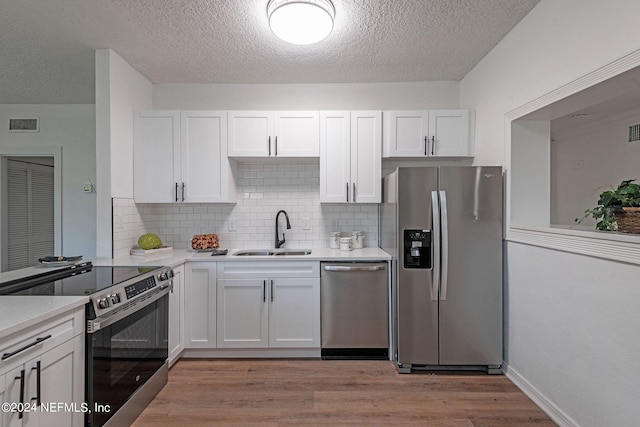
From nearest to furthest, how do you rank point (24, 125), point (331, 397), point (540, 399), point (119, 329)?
point (119, 329) < point (540, 399) < point (331, 397) < point (24, 125)

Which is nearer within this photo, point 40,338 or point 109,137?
point 40,338

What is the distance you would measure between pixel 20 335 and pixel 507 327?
3.01 meters

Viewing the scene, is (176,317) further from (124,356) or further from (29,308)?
(29,308)

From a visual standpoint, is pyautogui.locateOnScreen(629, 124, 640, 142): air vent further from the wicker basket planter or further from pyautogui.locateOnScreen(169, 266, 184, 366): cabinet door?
pyautogui.locateOnScreen(169, 266, 184, 366): cabinet door

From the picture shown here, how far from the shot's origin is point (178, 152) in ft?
10.2

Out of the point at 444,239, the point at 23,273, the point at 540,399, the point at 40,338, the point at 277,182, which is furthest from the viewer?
the point at 277,182

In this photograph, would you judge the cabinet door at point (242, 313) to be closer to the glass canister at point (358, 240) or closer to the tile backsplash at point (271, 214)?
the tile backsplash at point (271, 214)

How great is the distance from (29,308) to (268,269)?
166cm

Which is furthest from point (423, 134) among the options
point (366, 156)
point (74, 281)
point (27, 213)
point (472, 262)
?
point (27, 213)

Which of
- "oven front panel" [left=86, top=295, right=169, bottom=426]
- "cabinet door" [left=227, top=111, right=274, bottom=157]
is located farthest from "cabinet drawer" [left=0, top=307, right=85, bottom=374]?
"cabinet door" [left=227, top=111, right=274, bottom=157]

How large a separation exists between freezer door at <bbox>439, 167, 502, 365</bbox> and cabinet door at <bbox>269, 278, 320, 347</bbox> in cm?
108

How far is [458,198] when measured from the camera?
8.33 ft

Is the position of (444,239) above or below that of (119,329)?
above

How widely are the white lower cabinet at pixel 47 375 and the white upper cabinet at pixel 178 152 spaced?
1.73 metres
